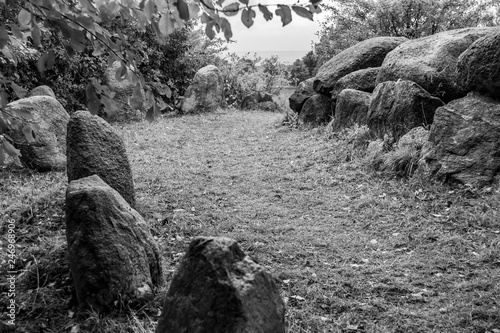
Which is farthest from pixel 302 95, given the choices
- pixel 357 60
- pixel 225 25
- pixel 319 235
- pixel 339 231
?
pixel 225 25

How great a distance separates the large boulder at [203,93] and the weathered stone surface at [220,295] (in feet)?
43.3

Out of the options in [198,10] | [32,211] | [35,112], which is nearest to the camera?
[198,10]

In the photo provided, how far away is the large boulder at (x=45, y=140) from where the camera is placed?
793 centimetres

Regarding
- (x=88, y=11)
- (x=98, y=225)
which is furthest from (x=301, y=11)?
(x=98, y=225)

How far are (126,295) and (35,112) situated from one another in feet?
18.5

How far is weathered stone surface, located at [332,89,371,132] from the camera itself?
9.76m

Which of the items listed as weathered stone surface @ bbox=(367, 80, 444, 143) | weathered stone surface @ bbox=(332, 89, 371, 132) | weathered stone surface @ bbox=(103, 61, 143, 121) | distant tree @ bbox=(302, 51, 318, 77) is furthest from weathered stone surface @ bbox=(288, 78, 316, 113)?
distant tree @ bbox=(302, 51, 318, 77)

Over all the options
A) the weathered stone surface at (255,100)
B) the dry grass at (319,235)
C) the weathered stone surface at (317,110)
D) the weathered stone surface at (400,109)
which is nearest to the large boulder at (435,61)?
the weathered stone surface at (400,109)

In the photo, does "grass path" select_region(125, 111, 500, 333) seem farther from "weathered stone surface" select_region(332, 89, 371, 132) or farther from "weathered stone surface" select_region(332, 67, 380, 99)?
"weathered stone surface" select_region(332, 67, 380, 99)

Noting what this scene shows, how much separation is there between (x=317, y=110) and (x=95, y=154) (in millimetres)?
7751

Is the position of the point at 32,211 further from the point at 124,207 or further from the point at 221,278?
the point at 221,278

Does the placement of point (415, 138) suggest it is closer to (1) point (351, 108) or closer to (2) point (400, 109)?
(2) point (400, 109)

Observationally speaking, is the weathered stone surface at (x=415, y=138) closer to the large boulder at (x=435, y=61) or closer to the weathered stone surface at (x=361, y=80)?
A: the large boulder at (x=435, y=61)

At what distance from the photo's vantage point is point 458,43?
28.2ft
